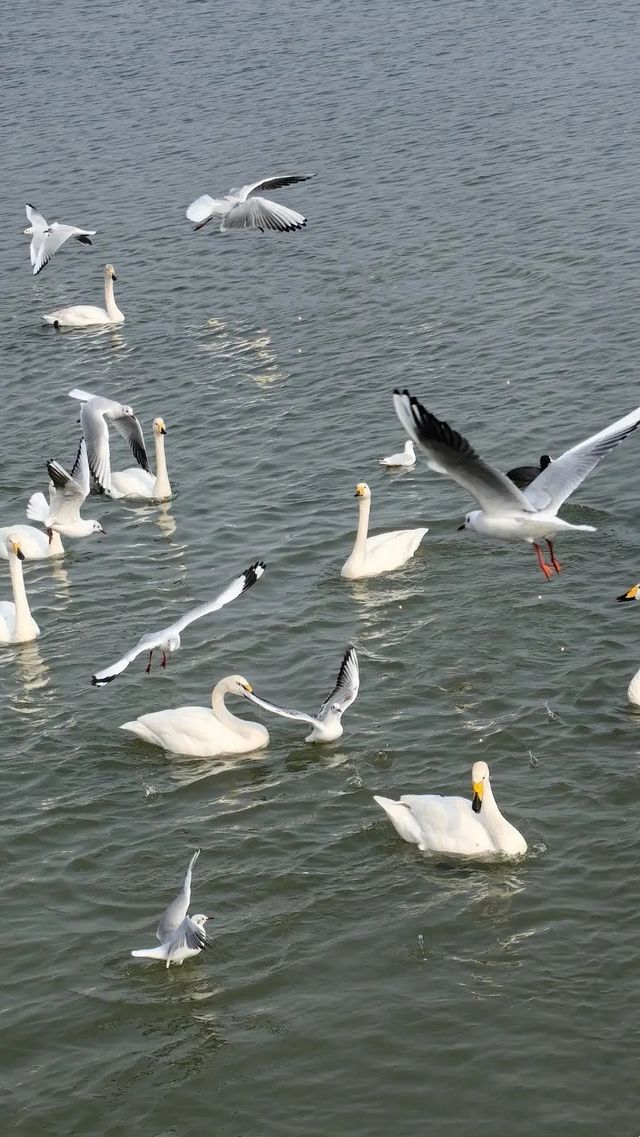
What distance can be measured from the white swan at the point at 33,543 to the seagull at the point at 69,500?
9 centimetres

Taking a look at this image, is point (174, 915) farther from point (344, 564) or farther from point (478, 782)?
point (344, 564)

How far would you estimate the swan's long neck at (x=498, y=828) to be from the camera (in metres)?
11.6

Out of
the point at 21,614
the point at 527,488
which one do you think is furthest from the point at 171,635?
the point at 527,488

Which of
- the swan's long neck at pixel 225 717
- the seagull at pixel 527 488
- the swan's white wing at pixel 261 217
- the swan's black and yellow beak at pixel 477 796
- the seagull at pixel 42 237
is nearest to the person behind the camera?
the swan's black and yellow beak at pixel 477 796

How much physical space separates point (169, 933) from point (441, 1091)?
2087mm

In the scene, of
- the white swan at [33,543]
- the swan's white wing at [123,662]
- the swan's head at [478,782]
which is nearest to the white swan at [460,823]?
the swan's head at [478,782]

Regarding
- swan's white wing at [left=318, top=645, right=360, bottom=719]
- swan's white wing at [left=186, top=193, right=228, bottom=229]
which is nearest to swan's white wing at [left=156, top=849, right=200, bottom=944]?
Result: swan's white wing at [left=318, top=645, right=360, bottom=719]

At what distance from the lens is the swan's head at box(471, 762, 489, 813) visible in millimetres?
11578

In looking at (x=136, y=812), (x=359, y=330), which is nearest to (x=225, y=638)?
(x=136, y=812)

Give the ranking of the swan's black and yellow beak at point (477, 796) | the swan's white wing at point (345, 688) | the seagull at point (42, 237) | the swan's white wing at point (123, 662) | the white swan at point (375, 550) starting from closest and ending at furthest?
the swan's black and yellow beak at point (477, 796) < the swan's white wing at point (123, 662) < the swan's white wing at point (345, 688) < the white swan at point (375, 550) < the seagull at point (42, 237)

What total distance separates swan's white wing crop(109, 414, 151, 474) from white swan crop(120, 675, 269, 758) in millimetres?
6574

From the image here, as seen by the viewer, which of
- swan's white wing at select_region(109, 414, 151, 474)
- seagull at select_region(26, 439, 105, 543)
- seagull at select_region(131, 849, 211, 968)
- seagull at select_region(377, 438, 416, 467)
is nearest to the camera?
seagull at select_region(131, 849, 211, 968)

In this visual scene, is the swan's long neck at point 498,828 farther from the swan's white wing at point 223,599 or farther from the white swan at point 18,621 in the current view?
the white swan at point 18,621

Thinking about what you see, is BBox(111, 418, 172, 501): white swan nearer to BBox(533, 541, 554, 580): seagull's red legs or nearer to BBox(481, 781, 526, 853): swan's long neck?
BBox(533, 541, 554, 580): seagull's red legs
